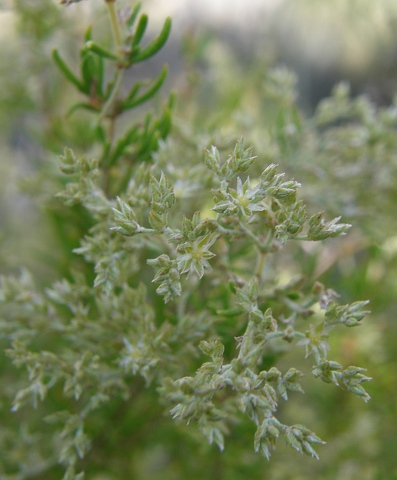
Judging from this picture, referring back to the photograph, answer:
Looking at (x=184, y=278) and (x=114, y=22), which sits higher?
(x=114, y=22)

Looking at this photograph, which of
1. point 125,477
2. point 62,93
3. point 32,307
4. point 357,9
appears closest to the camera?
point 32,307

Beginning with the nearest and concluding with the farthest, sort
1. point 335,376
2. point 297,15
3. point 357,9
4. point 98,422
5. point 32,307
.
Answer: point 335,376, point 32,307, point 98,422, point 357,9, point 297,15

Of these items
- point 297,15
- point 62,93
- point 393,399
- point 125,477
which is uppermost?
point 297,15

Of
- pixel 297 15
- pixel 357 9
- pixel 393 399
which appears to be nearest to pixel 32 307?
pixel 393 399

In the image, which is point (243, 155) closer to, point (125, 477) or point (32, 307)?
point (32, 307)

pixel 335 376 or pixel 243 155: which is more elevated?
pixel 243 155

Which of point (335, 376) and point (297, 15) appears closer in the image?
point (335, 376)
